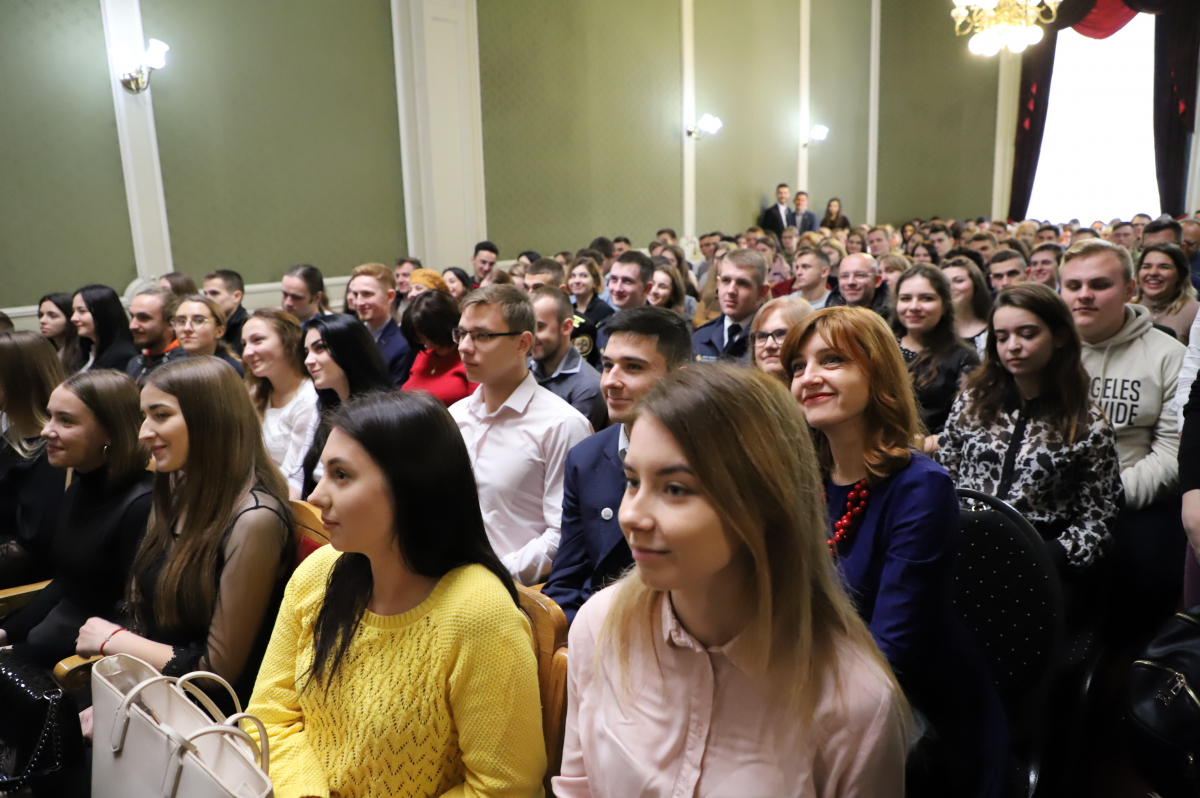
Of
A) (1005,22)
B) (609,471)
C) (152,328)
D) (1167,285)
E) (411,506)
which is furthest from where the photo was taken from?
(1005,22)

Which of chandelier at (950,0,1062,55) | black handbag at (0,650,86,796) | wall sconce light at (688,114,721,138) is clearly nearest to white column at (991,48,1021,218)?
chandelier at (950,0,1062,55)

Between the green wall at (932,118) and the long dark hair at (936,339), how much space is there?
13.2 metres

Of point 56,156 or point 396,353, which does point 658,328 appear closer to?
point 396,353

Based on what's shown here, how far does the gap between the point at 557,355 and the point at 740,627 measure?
2.82 metres

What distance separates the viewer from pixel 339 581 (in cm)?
160

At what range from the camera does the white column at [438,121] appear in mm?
8352

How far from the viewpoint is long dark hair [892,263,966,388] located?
3662 mm

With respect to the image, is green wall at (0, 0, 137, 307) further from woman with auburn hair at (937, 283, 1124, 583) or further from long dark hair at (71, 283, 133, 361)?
woman with auburn hair at (937, 283, 1124, 583)

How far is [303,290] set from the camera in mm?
5734

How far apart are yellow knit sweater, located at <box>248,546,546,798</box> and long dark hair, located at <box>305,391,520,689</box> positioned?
3 centimetres

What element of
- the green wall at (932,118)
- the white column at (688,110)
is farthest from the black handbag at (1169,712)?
the green wall at (932,118)

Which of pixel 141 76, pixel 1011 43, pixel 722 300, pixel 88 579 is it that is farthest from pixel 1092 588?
pixel 1011 43

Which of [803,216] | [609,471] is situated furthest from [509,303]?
[803,216]

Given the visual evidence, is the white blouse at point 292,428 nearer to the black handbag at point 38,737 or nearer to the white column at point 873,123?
the black handbag at point 38,737
